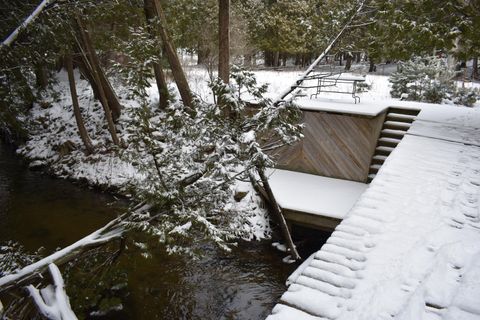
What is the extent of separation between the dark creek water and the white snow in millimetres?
1121

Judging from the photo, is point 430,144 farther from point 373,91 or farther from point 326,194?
point 373,91

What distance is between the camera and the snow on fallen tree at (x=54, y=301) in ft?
9.70

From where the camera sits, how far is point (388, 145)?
Answer: 865 cm

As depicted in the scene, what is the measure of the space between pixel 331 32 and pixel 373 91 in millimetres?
8987

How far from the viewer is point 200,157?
18.4 feet

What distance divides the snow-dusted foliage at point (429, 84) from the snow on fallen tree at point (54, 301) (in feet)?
44.6

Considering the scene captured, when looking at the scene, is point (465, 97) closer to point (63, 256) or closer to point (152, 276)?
point (152, 276)

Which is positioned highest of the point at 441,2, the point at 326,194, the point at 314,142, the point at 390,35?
the point at 441,2

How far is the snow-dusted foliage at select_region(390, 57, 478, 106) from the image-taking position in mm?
13281

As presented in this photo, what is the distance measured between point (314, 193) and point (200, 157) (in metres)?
3.35

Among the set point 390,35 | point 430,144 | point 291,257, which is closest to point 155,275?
point 291,257

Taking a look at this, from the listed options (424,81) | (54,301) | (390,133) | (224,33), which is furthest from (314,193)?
(424,81)

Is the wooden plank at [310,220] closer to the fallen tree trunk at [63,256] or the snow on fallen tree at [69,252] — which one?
the snow on fallen tree at [69,252]

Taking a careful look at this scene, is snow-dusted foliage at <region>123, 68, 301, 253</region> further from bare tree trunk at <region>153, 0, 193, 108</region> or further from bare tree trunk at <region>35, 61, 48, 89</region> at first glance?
bare tree trunk at <region>153, 0, 193, 108</region>
